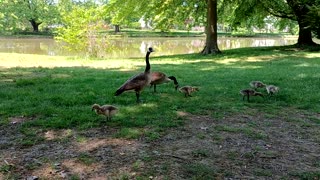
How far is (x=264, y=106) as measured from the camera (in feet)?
26.8

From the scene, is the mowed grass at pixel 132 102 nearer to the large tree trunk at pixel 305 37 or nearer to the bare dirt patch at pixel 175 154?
the bare dirt patch at pixel 175 154

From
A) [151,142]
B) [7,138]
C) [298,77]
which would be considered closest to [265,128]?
[151,142]

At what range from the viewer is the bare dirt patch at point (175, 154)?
4.48 meters

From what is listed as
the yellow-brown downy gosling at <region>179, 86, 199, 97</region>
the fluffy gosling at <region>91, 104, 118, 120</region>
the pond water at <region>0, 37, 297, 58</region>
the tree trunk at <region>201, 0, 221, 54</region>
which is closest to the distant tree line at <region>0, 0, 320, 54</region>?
the tree trunk at <region>201, 0, 221, 54</region>

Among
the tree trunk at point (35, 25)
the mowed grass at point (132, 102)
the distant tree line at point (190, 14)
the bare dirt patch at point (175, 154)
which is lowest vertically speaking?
the bare dirt patch at point (175, 154)

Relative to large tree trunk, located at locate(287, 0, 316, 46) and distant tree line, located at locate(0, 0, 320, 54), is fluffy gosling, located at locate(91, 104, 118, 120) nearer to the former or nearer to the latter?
distant tree line, located at locate(0, 0, 320, 54)

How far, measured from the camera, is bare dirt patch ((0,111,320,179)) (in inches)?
176

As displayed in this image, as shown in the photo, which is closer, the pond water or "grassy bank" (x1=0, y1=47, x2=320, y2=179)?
"grassy bank" (x1=0, y1=47, x2=320, y2=179)

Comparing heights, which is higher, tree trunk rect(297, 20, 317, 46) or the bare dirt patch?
tree trunk rect(297, 20, 317, 46)

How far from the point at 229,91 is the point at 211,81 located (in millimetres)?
1699

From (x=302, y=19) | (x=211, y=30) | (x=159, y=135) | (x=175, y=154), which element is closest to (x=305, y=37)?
(x=302, y=19)

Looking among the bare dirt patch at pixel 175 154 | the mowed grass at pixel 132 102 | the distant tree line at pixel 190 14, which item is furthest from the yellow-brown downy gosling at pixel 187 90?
the distant tree line at pixel 190 14

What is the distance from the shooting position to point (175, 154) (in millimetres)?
5070

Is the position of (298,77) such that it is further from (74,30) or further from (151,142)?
(74,30)
